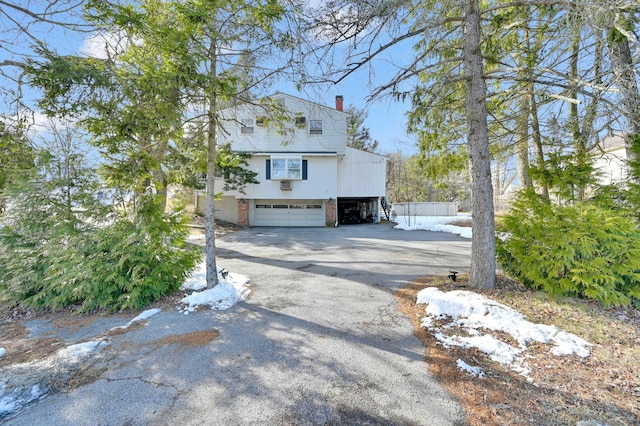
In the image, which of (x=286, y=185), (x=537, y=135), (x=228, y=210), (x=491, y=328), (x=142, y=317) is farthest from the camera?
(x=228, y=210)

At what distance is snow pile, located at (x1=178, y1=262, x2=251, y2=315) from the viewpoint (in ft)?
16.4

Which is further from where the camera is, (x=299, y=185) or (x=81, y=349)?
(x=299, y=185)

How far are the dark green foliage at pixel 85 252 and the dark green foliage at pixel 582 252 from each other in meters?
6.30

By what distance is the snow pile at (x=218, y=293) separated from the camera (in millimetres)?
4996

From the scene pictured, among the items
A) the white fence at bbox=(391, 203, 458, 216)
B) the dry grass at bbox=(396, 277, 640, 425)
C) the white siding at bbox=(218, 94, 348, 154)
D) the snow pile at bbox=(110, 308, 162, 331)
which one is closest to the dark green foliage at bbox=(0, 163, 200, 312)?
the snow pile at bbox=(110, 308, 162, 331)

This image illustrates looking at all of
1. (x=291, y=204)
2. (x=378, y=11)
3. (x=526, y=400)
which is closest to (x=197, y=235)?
(x=291, y=204)

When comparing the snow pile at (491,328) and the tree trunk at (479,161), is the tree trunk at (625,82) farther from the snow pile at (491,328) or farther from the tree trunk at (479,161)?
the snow pile at (491,328)

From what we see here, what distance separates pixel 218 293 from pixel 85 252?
2.40m

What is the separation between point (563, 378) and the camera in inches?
107

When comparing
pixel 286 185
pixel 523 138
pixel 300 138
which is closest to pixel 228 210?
pixel 286 185

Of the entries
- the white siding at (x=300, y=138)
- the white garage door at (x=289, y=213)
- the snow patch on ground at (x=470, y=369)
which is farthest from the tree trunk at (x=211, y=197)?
the white garage door at (x=289, y=213)

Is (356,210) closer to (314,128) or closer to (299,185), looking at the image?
(299,185)

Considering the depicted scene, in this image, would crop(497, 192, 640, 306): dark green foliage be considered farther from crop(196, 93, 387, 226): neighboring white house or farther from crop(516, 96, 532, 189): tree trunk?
crop(196, 93, 387, 226): neighboring white house

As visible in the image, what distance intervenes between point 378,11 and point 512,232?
4.55 metres
